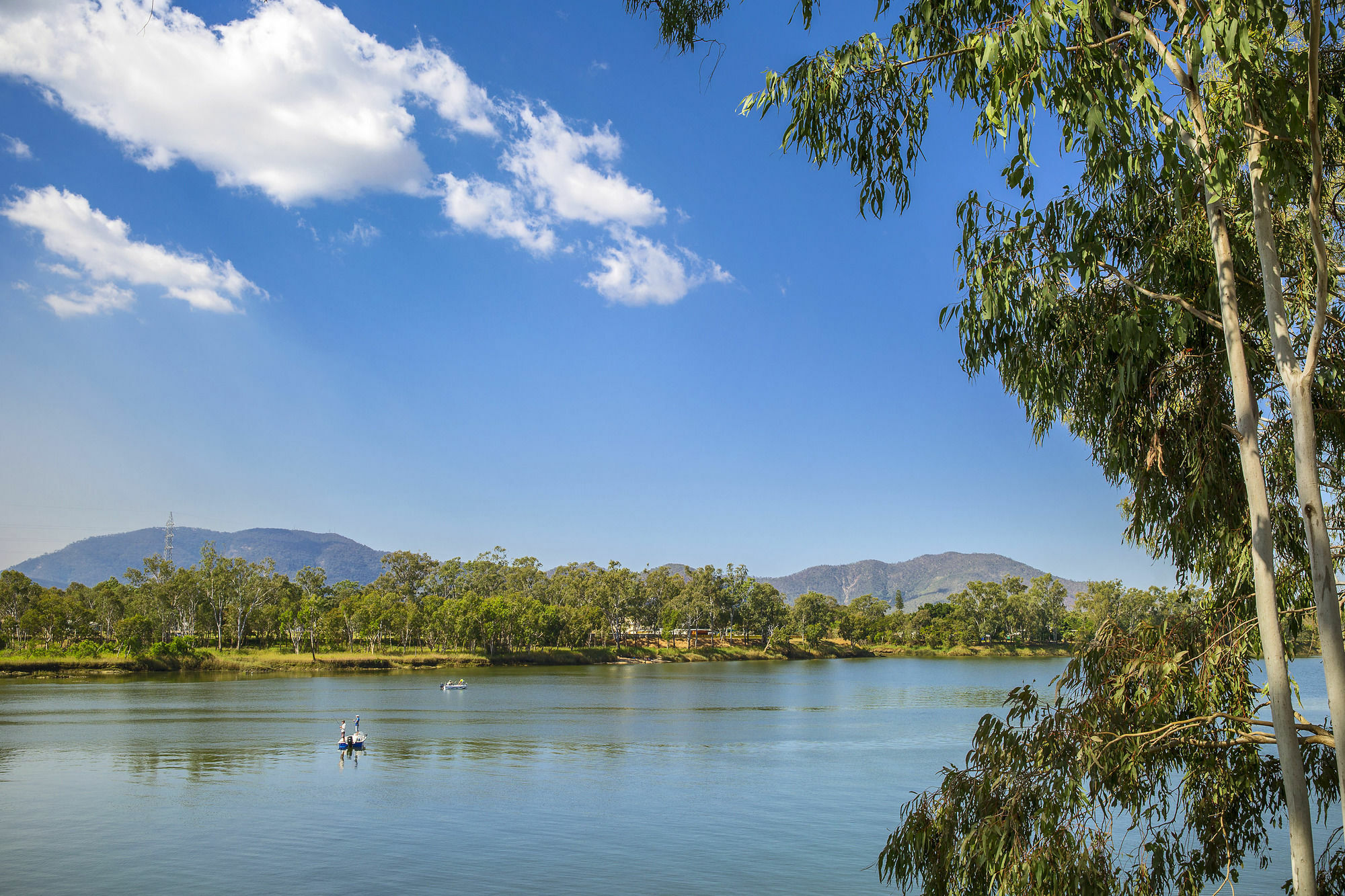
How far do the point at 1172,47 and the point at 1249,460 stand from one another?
2.47 metres

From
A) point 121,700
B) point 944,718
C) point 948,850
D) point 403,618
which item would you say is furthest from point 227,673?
point 948,850

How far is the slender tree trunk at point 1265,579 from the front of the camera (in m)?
4.82

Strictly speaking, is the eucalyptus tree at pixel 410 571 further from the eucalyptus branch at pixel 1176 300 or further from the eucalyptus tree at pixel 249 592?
the eucalyptus branch at pixel 1176 300

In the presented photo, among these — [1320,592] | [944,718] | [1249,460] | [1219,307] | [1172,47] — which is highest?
[1172,47]

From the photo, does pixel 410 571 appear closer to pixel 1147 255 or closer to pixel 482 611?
pixel 482 611

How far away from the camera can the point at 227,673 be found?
58.5 metres

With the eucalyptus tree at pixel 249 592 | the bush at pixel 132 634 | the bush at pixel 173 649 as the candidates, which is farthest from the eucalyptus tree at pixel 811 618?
the bush at pixel 132 634

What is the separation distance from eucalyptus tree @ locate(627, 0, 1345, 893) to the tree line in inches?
1299

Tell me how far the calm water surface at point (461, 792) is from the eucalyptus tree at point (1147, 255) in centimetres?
886

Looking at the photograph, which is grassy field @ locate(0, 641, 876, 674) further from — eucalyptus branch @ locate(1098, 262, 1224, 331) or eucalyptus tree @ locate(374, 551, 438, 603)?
eucalyptus branch @ locate(1098, 262, 1224, 331)

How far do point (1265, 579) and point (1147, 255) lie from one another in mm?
2451

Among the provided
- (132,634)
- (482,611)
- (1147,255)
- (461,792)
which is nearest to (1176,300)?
(1147,255)

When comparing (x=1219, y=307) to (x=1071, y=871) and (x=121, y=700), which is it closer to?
(x=1071, y=871)

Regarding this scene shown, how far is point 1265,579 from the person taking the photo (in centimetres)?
510
